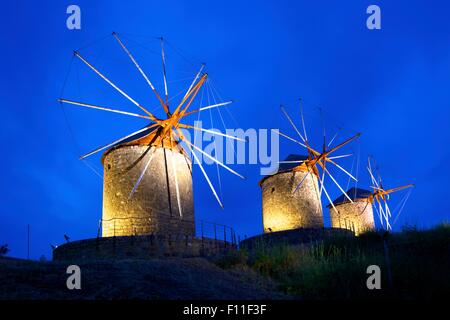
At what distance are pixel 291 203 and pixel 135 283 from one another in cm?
1867

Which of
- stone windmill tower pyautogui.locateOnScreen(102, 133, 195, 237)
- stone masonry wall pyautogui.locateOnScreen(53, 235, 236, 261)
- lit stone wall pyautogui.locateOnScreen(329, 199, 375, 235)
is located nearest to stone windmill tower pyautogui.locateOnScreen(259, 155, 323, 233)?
stone windmill tower pyautogui.locateOnScreen(102, 133, 195, 237)

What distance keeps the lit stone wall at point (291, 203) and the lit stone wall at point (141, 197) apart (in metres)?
7.23

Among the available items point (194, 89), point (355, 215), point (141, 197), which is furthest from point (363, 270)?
point (355, 215)

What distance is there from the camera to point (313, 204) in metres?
24.5

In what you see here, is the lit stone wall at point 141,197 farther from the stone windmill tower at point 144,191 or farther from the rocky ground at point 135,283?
the rocky ground at point 135,283

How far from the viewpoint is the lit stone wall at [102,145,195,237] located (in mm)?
16781

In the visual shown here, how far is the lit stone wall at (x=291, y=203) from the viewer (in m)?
23.9

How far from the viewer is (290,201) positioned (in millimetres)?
24156

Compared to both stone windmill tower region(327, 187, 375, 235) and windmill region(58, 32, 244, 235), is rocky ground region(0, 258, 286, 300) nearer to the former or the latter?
windmill region(58, 32, 244, 235)
